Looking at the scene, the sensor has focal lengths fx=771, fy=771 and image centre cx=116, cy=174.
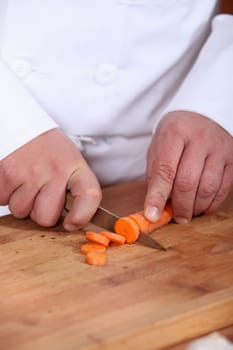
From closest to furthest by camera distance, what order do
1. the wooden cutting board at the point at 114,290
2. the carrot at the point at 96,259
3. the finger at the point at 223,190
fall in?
the wooden cutting board at the point at 114,290 < the carrot at the point at 96,259 < the finger at the point at 223,190

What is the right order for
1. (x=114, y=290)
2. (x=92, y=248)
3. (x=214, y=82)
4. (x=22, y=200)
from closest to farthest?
(x=114, y=290) → (x=92, y=248) → (x=22, y=200) → (x=214, y=82)

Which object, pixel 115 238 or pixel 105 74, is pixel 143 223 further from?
pixel 105 74

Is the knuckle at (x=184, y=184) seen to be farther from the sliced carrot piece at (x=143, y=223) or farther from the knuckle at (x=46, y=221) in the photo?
the knuckle at (x=46, y=221)

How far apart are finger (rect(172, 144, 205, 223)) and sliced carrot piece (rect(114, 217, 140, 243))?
0.11 meters

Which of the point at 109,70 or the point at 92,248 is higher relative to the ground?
the point at 109,70

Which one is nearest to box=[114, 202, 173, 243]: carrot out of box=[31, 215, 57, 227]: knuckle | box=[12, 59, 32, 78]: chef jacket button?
box=[31, 215, 57, 227]: knuckle

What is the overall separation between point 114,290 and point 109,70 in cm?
50

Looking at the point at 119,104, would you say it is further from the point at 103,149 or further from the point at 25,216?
the point at 25,216

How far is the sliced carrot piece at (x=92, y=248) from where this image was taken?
1112 millimetres

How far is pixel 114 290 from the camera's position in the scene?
39.0 inches

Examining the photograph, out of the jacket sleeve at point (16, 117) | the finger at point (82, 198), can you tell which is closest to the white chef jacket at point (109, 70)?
the jacket sleeve at point (16, 117)

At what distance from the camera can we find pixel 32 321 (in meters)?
0.91

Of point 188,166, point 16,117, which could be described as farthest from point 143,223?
point 16,117

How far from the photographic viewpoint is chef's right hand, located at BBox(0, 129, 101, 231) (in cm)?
119
